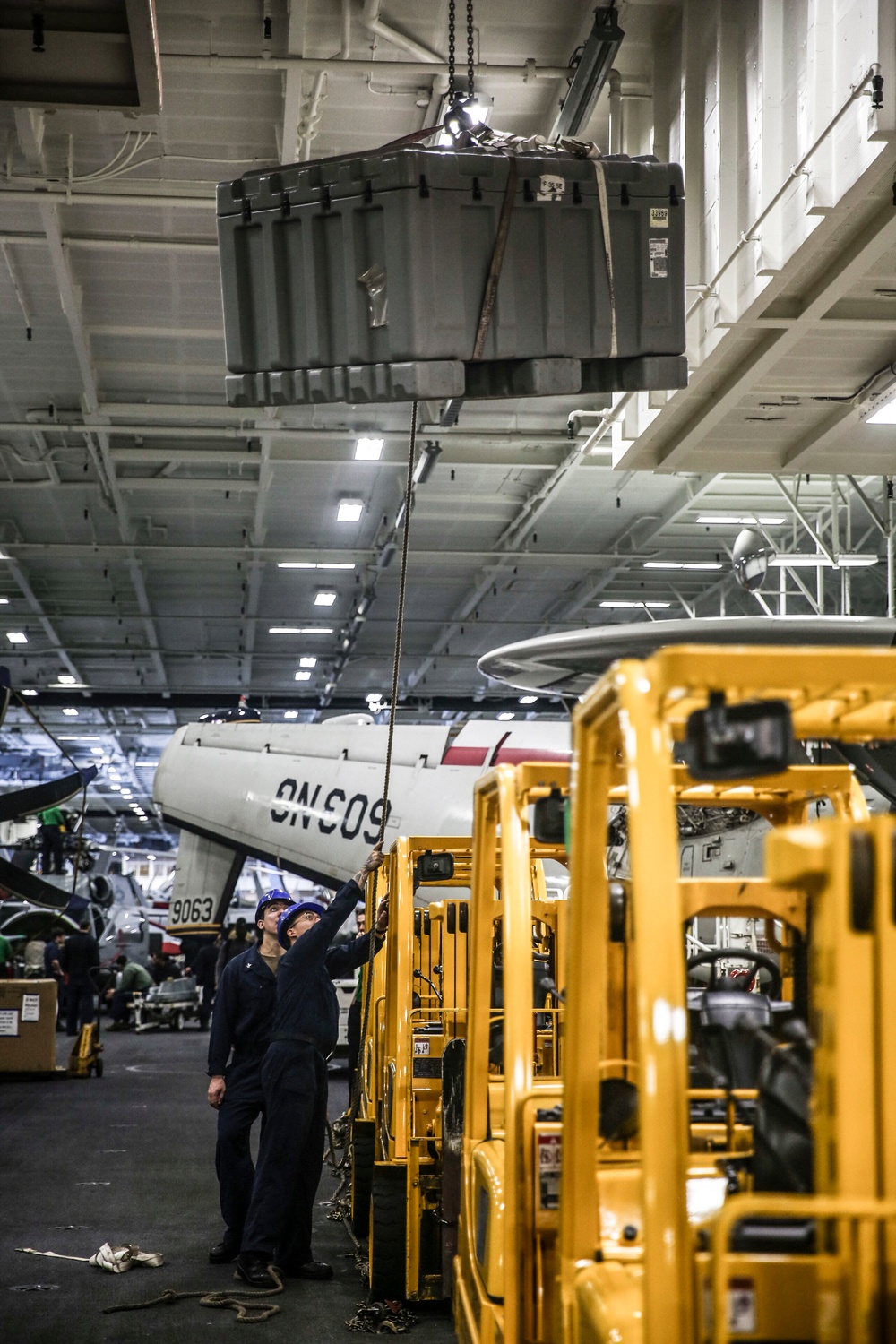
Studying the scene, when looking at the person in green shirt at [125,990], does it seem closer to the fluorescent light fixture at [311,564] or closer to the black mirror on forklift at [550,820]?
the fluorescent light fixture at [311,564]

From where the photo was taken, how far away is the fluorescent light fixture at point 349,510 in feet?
65.7

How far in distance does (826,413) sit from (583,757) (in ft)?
28.5

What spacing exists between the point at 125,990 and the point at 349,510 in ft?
42.7

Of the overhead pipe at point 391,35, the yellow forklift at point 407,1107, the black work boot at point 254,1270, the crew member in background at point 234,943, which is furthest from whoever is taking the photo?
the crew member in background at point 234,943

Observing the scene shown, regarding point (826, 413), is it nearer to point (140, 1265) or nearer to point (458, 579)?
point (140, 1265)

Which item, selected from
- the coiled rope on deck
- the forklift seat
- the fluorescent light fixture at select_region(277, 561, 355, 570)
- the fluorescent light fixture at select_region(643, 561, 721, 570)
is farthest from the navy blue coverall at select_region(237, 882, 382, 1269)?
the fluorescent light fixture at select_region(643, 561, 721, 570)

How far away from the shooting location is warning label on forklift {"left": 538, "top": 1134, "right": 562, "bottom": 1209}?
3877 mm

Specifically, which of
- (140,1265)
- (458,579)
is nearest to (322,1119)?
(140,1265)

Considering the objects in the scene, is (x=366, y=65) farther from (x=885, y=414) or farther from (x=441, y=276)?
(x=885, y=414)

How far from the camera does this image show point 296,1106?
7535 millimetres

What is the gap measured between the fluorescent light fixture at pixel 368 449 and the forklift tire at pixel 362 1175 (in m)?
10.3

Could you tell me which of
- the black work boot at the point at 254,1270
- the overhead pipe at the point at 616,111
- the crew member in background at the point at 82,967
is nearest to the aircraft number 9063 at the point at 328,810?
the crew member in background at the point at 82,967

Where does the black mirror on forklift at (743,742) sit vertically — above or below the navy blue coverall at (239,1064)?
above

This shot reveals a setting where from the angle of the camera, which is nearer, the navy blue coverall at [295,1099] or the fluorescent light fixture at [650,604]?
the navy blue coverall at [295,1099]
